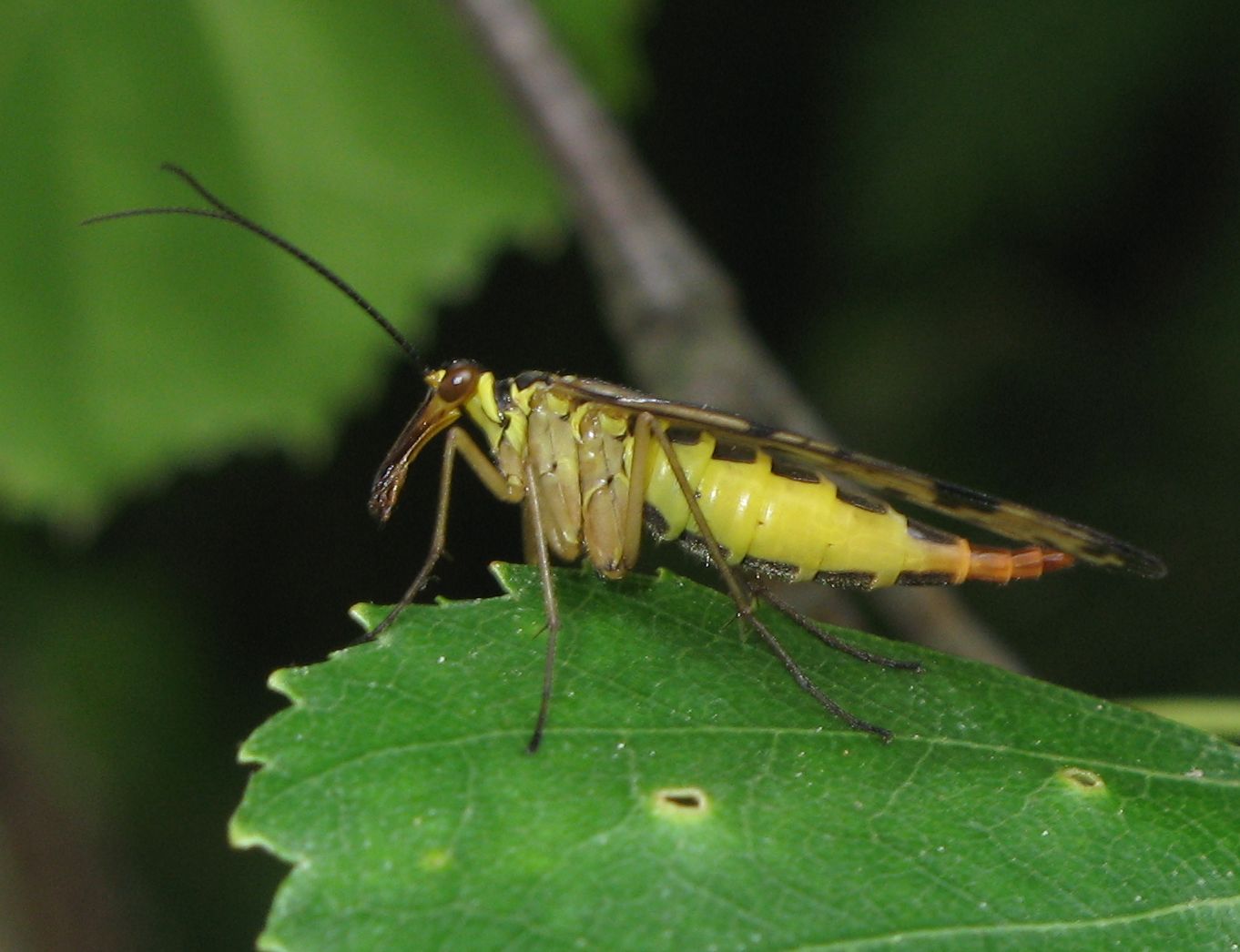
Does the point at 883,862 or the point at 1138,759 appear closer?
the point at 883,862

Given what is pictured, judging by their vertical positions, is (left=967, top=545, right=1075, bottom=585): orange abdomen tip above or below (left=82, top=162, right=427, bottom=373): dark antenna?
below

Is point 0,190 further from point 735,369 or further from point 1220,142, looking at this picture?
point 1220,142

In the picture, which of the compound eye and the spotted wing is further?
the compound eye

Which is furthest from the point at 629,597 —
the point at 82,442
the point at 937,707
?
the point at 82,442

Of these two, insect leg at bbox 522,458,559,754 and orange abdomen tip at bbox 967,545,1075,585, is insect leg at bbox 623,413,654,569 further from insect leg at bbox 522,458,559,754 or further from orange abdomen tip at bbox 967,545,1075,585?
orange abdomen tip at bbox 967,545,1075,585

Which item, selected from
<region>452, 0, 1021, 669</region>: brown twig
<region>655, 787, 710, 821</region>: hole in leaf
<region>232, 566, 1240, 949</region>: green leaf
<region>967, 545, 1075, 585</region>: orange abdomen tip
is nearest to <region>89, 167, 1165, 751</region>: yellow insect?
<region>967, 545, 1075, 585</region>: orange abdomen tip

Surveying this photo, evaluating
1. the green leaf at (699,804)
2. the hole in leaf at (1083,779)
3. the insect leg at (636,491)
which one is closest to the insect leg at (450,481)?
the insect leg at (636,491)

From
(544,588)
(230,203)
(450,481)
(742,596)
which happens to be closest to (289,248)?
(450,481)

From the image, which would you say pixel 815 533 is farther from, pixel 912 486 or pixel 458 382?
pixel 458 382
